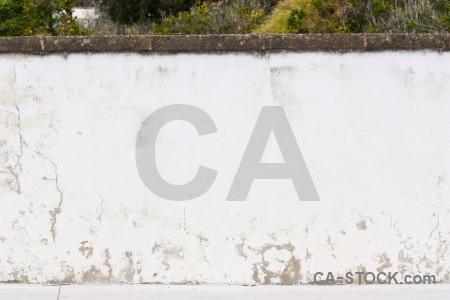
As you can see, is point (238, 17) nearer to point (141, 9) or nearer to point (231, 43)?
point (141, 9)

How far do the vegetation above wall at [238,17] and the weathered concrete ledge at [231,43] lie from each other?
379 cm

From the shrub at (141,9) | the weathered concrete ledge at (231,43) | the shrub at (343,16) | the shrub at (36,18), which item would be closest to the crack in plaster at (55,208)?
the weathered concrete ledge at (231,43)

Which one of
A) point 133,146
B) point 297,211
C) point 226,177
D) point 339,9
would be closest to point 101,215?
point 133,146

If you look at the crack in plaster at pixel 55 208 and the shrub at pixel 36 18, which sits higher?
the shrub at pixel 36 18

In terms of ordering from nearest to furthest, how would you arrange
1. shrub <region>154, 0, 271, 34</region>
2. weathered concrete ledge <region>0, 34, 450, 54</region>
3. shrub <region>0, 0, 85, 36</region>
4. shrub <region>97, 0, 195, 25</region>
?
weathered concrete ledge <region>0, 34, 450, 54</region> → shrub <region>154, 0, 271, 34</region> → shrub <region>0, 0, 85, 36</region> → shrub <region>97, 0, 195, 25</region>

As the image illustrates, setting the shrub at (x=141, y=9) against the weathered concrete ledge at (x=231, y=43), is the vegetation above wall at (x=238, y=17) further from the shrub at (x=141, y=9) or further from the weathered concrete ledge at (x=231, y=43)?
the weathered concrete ledge at (x=231, y=43)

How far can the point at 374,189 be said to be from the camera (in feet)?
18.9

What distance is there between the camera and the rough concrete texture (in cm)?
568

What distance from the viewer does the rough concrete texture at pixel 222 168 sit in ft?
18.6

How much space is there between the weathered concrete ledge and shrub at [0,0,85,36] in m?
7.17

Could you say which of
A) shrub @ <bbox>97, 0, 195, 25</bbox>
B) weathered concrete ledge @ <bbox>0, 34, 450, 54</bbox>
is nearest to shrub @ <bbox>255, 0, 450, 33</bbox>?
shrub @ <bbox>97, 0, 195, 25</bbox>

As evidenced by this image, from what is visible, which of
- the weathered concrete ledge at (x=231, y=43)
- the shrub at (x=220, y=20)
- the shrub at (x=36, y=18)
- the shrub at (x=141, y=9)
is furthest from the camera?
the shrub at (x=141, y=9)

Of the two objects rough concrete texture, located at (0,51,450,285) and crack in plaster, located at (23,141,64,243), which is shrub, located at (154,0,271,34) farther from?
crack in plaster, located at (23,141,64,243)

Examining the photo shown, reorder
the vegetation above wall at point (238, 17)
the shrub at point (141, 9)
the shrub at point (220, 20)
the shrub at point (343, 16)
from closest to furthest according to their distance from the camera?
1. the vegetation above wall at point (238, 17)
2. the shrub at point (343, 16)
3. the shrub at point (220, 20)
4. the shrub at point (141, 9)
